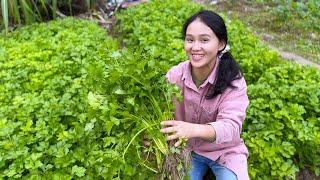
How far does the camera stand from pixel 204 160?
289 cm

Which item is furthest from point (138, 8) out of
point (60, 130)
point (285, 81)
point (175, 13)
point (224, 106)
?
point (224, 106)

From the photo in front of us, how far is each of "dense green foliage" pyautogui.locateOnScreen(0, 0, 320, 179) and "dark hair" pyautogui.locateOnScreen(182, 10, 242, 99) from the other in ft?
1.07

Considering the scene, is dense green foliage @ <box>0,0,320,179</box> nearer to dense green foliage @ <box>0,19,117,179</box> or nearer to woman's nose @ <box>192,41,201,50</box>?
dense green foliage @ <box>0,19,117,179</box>

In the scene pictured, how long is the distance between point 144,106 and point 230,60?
0.65m

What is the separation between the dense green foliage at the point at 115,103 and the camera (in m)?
2.36

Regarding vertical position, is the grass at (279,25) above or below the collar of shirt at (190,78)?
below

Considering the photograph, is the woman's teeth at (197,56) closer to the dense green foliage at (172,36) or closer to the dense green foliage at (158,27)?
the dense green foliage at (172,36)

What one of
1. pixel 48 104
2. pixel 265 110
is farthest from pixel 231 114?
pixel 48 104

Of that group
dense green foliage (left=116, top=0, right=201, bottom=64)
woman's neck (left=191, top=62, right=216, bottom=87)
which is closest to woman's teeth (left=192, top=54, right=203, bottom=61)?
woman's neck (left=191, top=62, right=216, bottom=87)

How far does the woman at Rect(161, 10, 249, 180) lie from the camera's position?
2.53m

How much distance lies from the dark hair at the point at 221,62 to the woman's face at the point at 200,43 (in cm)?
3

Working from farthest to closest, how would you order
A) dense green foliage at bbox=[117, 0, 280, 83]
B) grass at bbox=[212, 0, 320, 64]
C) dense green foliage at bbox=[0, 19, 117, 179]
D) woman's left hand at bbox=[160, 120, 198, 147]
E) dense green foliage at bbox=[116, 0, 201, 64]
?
grass at bbox=[212, 0, 320, 64]
dense green foliage at bbox=[116, 0, 201, 64]
dense green foliage at bbox=[117, 0, 280, 83]
dense green foliage at bbox=[0, 19, 117, 179]
woman's left hand at bbox=[160, 120, 198, 147]

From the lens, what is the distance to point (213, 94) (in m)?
2.64

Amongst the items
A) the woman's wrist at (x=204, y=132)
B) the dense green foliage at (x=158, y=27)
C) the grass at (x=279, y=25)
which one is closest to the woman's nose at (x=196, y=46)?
the woman's wrist at (x=204, y=132)
